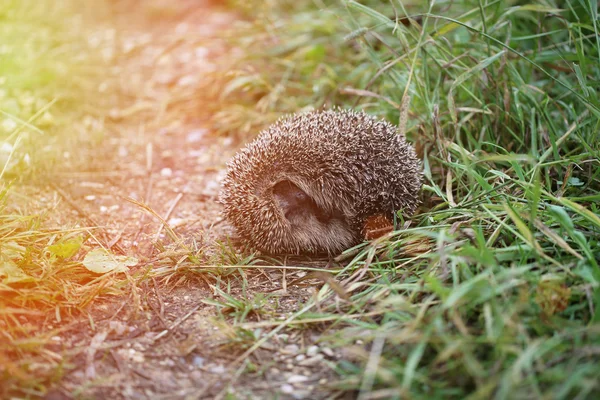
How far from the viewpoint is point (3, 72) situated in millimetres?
5617

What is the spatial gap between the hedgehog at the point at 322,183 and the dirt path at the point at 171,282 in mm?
337

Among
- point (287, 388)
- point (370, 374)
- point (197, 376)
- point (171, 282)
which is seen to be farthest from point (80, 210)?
point (370, 374)

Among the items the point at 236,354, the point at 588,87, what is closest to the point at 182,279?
the point at 236,354

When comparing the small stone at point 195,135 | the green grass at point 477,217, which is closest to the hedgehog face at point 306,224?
the green grass at point 477,217

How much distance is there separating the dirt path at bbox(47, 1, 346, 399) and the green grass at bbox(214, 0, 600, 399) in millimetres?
325

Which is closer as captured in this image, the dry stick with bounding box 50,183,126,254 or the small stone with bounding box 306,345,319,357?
the small stone with bounding box 306,345,319,357

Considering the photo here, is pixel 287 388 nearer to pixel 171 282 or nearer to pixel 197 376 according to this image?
pixel 197 376

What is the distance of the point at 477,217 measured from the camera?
3139 mm

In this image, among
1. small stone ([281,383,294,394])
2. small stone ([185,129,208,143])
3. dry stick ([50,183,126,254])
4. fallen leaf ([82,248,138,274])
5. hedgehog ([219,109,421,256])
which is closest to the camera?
small stone ([281,383,294,394])

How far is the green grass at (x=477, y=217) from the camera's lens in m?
2.28

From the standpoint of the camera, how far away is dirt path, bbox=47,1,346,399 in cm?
259

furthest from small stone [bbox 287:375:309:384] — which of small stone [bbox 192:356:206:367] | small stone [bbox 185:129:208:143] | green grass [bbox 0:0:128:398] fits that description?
small stone [bbox 185:129:208:143]

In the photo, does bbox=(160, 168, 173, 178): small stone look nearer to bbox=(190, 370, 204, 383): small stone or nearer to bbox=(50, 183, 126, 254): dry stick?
bbox=(50, 183, 126, 254): dry stick

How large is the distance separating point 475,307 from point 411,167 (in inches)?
53.7
